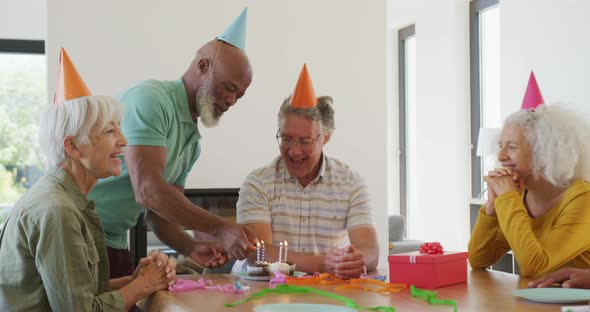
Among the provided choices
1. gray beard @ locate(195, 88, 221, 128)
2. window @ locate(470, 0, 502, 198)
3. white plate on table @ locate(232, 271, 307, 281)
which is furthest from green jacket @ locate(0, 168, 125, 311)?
window @ locate(470, 0, 502, 198)

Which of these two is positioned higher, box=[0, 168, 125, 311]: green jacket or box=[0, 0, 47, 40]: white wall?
box=[0, 0, 47, 40]: white wall

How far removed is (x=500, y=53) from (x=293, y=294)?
533 cm

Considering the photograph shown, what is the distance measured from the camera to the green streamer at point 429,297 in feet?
5.90

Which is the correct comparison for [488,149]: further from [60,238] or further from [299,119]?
[60,238]

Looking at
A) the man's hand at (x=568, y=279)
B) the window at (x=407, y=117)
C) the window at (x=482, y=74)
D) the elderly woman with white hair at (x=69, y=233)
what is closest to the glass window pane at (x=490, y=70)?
the window at (x=482, y=74)

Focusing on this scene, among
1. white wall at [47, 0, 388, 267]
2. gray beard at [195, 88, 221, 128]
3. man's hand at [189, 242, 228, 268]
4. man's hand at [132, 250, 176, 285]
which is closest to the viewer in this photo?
man's hand at [132, 250, 176, 285]

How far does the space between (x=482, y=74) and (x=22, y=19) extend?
14.8ft

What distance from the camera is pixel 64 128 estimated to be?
1.92m

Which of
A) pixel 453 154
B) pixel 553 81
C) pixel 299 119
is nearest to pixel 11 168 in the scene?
pixel 453 154

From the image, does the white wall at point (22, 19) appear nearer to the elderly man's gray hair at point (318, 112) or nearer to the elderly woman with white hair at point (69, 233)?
the elderly man's gray hair at point (318, 112)

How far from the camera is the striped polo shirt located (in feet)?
8.88

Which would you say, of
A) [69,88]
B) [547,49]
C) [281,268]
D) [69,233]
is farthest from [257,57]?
[69,233]

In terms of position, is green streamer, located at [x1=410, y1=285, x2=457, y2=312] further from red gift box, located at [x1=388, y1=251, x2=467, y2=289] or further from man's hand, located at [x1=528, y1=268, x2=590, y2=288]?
man's hand, located at [x1=528, y1=268, x2=590, y2=288]

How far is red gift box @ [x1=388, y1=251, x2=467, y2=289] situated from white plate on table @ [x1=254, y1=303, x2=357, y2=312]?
1.44 ft
